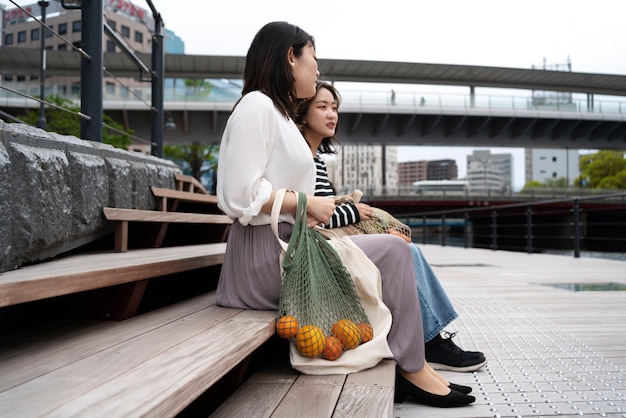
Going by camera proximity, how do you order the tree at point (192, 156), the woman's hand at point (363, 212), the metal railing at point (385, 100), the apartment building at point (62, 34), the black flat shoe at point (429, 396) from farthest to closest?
the tree at point (192, 156) → the metal railing at point (385, 100) → the apartment building at point (62, 34) → the woman's hand at point (363, 212) → the black flat shoe at point (429, 396)

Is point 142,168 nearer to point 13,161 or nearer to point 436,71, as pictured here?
point 13,161

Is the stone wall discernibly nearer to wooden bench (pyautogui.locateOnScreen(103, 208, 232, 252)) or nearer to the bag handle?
wooden bench (pyautogui.locateOnScreen(103, 208, 232, 252))

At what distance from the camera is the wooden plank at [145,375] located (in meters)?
0.89

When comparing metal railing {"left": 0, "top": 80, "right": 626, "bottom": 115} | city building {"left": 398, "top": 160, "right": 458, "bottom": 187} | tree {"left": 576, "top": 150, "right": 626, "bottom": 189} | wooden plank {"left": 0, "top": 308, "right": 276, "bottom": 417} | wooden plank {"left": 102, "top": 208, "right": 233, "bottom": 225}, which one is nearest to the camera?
wooden plank {"left": 0, "top": 308, "right": 276, "bottom": 417}

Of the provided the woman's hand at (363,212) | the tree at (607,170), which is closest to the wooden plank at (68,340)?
the woman's hand at (363,212)

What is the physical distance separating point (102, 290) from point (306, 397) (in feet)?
2.69

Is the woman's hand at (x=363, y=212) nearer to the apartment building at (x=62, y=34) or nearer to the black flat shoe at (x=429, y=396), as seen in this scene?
the black flat shoe at (x=429, y=396)

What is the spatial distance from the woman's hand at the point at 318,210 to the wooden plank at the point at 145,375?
1.42 feet

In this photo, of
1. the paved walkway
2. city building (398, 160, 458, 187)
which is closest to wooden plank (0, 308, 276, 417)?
the paved walkway

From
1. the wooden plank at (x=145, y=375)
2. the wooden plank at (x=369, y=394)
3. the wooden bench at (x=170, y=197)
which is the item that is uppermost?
the wooden bench at (x=170, y=197)

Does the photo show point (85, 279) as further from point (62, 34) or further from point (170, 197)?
point (62, 34)

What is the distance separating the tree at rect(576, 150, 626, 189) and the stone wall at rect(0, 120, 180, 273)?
6075 centimetres

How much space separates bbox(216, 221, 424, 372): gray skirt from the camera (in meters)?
1.75

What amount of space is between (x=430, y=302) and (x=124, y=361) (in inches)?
49.5
